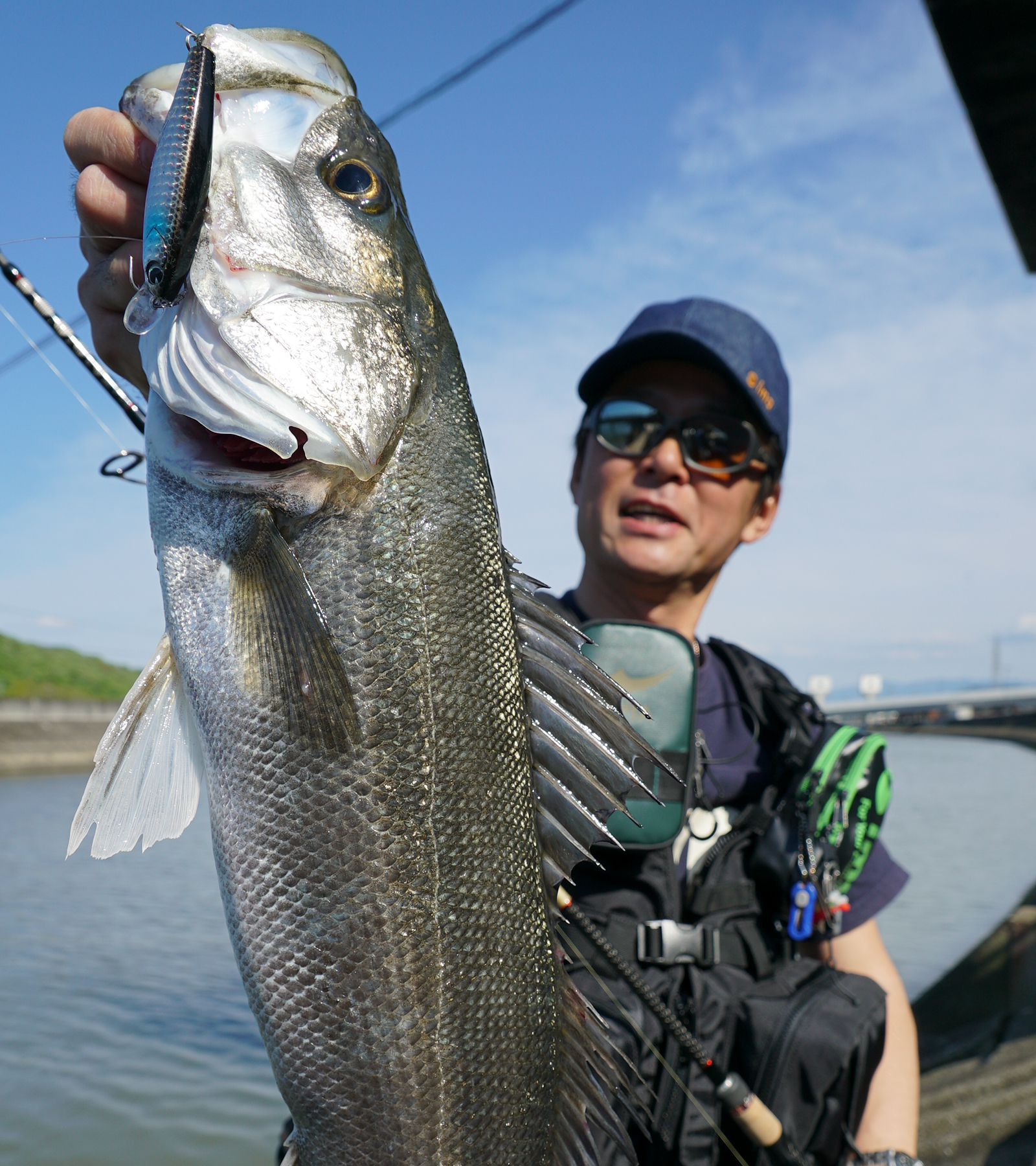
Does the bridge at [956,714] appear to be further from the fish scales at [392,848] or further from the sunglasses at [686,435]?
the fish scales at [392,848]

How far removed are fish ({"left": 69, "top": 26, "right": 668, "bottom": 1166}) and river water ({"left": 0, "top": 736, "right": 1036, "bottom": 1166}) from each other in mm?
513

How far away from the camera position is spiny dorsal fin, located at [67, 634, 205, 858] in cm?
154

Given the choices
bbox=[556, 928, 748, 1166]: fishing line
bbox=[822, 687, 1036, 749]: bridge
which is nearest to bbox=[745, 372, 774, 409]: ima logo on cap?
bbox=[556, 928, 748, 1166]: fishing line

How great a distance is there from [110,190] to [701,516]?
1.92m

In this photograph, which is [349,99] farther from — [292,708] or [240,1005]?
[240,1005]

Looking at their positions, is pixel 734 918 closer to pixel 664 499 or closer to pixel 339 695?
pixel 664 499

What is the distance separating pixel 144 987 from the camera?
992cm

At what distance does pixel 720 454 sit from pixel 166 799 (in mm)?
2039

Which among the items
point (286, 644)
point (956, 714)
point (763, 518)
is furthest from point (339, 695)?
point (956, 714)

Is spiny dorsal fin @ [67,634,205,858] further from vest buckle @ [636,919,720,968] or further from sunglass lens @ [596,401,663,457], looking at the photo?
sunglass lens @ [596,401,663,457]

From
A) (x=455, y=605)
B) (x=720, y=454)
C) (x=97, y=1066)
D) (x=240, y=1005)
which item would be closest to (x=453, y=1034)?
(x=455, y=605)

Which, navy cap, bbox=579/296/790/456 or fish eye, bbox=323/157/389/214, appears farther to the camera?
navy cap, bbox=579/296/790/456

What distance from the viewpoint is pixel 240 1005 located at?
9727mm

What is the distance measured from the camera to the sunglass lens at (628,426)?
2898mm
